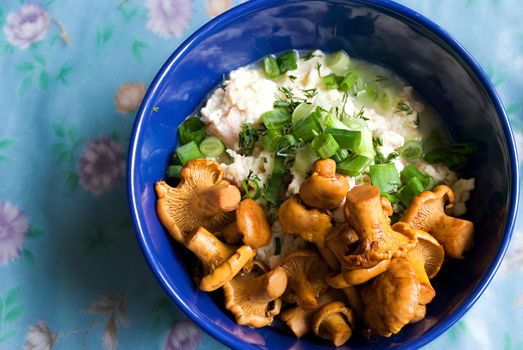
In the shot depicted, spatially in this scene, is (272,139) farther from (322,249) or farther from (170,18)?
(170,18)

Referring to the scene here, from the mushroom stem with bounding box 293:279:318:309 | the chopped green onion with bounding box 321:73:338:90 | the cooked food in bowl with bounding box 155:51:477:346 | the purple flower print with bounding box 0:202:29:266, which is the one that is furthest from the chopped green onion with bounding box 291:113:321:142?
the purple flower print with bounding box 0:202:29:266

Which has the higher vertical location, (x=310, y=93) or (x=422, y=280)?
(x=310, y=93)

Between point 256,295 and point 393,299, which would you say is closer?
point 393,299

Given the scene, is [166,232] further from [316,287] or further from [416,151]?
[416,151]

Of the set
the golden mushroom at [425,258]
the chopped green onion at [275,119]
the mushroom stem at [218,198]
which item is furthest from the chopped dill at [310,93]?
the golden mushroom at [425,258]

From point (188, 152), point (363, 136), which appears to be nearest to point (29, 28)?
point (188, 152)
